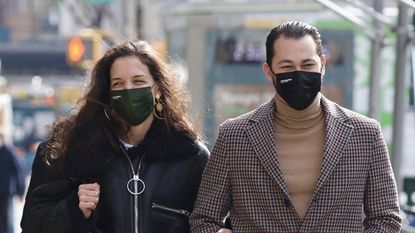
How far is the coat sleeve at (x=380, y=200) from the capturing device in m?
3.78

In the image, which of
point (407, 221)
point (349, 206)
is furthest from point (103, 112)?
point (407, 221)

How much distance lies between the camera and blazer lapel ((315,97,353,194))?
12.3ft

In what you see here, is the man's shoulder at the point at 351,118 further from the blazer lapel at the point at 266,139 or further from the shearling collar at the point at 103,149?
the shearling collar at the point at 103,149

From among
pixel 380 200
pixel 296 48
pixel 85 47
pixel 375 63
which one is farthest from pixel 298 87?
pixel 85 47

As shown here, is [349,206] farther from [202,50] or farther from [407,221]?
[202,50]

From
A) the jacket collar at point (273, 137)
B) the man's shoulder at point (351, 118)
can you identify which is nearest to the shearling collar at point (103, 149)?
the jacket collar at point (273, 137)

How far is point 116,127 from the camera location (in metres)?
4.20

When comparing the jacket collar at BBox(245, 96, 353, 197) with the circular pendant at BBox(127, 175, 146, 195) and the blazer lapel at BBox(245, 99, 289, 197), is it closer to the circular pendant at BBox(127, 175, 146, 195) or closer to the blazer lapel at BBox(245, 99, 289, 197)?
the blazer lapel at BBox(245, 99, 289, 197)

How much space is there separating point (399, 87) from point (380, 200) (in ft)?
16.7

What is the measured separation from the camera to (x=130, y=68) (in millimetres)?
4145

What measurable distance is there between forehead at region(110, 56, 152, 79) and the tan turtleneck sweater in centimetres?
57

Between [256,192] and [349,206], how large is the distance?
31 centimetres

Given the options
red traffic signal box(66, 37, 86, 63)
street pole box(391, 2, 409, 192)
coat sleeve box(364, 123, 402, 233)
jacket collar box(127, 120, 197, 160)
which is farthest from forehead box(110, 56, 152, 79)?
red traffic signal box(66, 37, 86, 63)

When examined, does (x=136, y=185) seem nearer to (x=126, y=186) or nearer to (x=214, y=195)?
(x=126, y=186)
